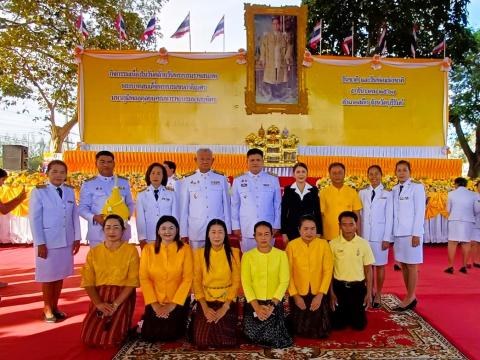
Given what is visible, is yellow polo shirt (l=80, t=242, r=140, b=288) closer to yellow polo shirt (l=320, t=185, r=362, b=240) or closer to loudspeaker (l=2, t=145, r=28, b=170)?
yellow polo shirt (l=320, t=185, r=362, b=240)

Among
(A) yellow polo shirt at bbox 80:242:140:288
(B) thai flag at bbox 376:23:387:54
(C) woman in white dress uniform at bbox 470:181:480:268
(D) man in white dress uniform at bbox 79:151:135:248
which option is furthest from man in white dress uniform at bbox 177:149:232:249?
(B) thai flag at bbox 376:23:387:54

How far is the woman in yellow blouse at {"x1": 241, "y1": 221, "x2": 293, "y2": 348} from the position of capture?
295 cm

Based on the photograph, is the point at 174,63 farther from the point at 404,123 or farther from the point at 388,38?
the point at 388,38

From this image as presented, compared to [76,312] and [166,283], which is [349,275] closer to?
[166,283]

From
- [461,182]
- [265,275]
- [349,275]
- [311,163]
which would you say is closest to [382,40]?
[311,163]

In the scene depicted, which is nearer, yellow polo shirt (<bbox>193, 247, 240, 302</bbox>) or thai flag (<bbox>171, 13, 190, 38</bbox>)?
yellow polo shirt (<bbox>193, 247, 240, 302</bbox>)

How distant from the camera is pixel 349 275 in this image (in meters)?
3.40

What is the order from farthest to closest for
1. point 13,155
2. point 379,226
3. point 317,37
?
point 13,155 → point 317,37 → point 379,226

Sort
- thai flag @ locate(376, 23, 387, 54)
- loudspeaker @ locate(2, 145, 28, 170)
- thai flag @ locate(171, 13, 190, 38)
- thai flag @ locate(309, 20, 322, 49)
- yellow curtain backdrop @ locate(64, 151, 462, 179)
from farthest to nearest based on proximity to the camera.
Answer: loudspeaker @ locate(2, 145, 28, 170)
thai flag @ locate(376, 23, 387, 54)
thai flag @ locate(309, 20, 322, 49)
thai flag @ locate(171, 13, 190, 38)
yellow curtain backdrop @ locate(64, 151, 462, 179)

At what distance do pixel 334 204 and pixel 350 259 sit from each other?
644 mm

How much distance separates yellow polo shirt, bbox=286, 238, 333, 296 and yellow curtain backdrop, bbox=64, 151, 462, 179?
640cm

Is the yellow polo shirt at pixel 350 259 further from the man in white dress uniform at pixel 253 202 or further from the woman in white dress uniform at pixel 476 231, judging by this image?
the woman in white dress uniform at pixel 476 231

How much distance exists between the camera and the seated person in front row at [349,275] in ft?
10.8

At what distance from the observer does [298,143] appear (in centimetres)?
1020
